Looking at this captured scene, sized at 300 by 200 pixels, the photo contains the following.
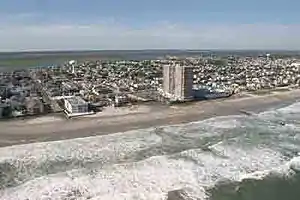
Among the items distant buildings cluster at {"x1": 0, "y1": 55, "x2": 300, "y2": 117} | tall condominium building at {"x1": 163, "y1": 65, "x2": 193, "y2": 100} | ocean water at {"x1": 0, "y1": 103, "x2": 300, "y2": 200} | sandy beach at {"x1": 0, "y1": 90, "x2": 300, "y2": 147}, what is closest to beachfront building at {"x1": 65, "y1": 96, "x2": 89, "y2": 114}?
distant buildings cluster at {"x1": 0, "y1": 55, "x2": 300, "y2": 117}

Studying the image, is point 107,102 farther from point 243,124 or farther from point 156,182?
point 156,182

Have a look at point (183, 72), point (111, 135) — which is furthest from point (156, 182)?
point (183, 72)

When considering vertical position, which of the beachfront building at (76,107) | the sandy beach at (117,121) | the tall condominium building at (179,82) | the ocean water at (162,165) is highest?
the tall condominium building at (179,82)

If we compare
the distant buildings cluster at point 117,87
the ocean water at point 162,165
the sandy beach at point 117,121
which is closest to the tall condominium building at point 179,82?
the distant buildings cluster at point 117,87

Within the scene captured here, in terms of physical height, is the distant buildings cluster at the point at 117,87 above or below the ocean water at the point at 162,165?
above

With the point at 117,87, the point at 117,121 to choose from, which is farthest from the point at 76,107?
the point at 117,87

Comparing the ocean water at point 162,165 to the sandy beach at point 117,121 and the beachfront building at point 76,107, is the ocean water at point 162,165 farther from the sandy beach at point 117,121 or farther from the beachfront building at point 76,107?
the beachfront building at point 76,107

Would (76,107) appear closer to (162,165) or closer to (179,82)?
(179,82)
